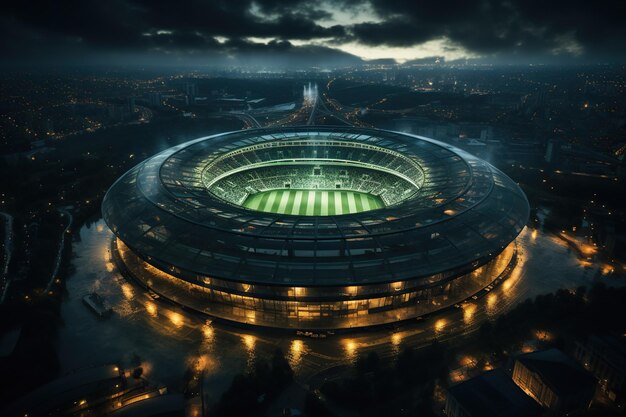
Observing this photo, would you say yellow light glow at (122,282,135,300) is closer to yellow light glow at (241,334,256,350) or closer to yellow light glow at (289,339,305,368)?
yellow light glow at (241,334,256,350)

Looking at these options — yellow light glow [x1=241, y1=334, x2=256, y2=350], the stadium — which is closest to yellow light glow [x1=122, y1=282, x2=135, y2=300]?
the stadium

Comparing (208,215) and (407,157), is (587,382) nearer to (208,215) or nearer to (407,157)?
(208,215)

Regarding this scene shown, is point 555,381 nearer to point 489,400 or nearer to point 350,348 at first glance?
point 489,400

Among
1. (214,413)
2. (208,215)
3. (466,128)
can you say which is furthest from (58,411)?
(466,128)

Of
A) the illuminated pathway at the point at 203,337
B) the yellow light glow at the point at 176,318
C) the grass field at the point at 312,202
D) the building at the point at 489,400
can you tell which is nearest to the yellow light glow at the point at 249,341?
the illuminated pathway at the point at 203,337

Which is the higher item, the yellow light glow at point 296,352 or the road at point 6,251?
the yellow light glow at point 296,352

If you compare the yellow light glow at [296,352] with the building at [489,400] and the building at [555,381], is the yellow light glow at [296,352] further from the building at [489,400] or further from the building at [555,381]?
the building at [555,381]

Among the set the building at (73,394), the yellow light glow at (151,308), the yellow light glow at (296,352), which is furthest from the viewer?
the yellow light glow at (151,308)

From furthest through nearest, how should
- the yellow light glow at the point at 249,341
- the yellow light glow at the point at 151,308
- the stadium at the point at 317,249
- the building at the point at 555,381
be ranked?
the yellow light glow at the point at 151,308, the stadium at the point at 317,249, the yellow light glow at the point at 249,341, the building at the point at 555,381
